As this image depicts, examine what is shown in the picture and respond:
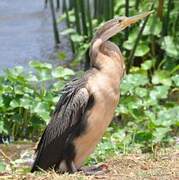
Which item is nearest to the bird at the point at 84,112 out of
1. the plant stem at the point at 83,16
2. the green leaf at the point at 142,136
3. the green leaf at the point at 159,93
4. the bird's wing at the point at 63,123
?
the bird's wing at the point at 63,123

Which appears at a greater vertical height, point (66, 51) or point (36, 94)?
point (36, 94)

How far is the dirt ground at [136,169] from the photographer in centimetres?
488

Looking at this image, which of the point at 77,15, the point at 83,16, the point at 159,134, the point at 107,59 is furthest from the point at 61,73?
the point at 107,59

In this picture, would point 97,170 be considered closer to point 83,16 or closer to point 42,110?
point 42,110

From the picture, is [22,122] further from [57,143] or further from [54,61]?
[54,61]

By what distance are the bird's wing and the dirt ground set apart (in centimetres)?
20

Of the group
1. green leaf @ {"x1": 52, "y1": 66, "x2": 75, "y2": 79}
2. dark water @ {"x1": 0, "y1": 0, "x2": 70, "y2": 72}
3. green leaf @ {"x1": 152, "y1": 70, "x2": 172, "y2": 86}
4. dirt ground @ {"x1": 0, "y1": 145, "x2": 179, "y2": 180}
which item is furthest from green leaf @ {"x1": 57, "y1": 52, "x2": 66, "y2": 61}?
dirt ground @ {"x1": 0, "y1": 145, "x2": 179, "y2": 180}

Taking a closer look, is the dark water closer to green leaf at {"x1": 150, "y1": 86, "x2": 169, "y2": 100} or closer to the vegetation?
the vegetation

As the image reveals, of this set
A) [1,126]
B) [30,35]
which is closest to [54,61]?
[30,35]

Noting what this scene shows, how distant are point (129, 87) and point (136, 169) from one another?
235cm

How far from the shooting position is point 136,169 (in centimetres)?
510

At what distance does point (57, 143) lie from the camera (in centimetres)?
525

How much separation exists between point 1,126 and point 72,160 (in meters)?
1.82

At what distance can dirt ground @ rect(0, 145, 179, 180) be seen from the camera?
488 cm
